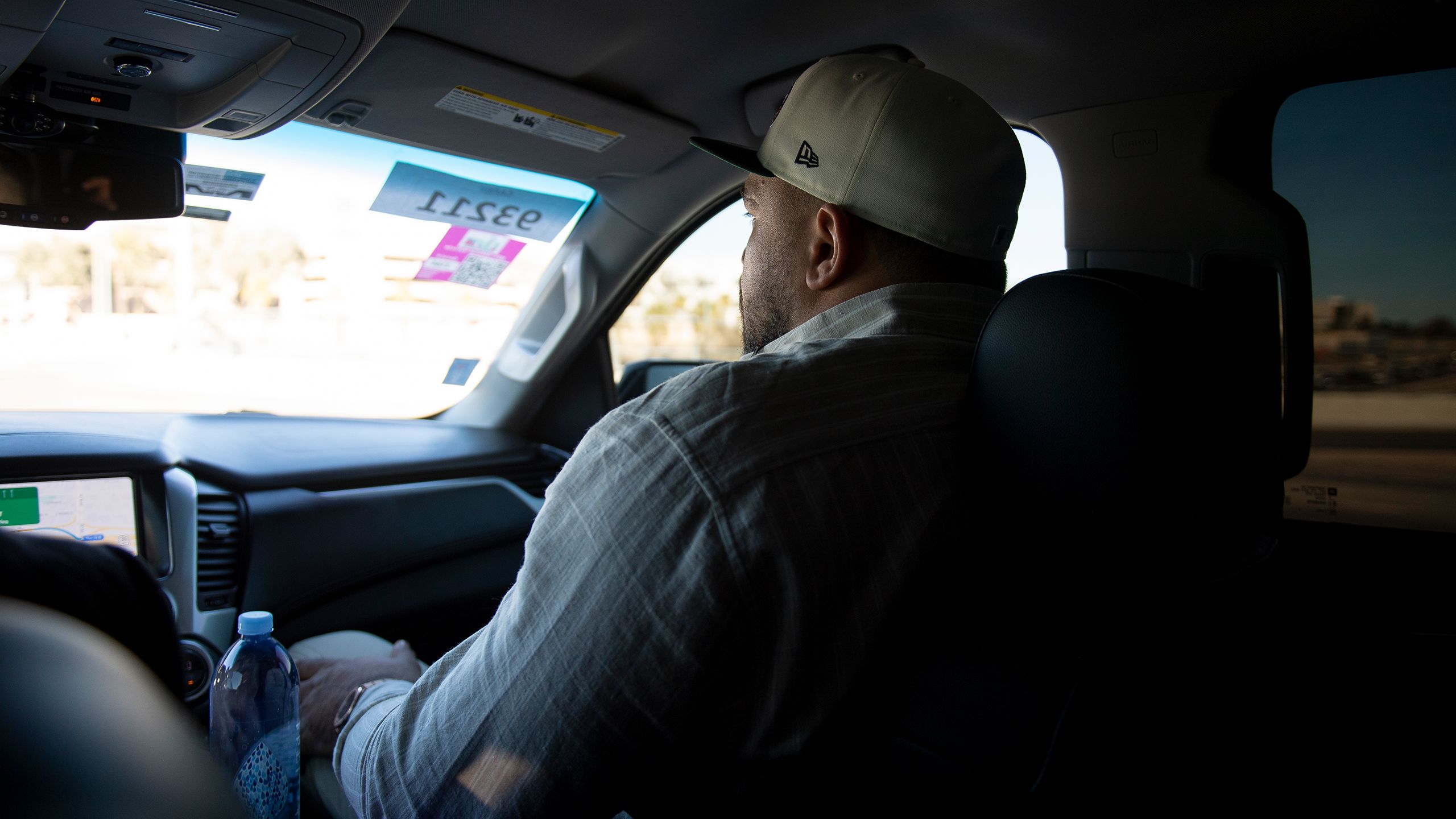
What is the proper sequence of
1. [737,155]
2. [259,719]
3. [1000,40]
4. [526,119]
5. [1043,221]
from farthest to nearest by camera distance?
[526,119]
[1043,221]
[1000,40]
[259,719]
[737,155]

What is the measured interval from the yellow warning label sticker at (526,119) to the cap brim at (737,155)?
936mm

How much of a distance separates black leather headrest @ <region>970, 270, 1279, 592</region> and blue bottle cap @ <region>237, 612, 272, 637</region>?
4.05ft

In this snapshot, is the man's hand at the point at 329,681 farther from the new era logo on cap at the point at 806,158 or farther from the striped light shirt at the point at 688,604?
Result: the new era logo on cap at the point at 806,158

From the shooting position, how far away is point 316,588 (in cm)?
275

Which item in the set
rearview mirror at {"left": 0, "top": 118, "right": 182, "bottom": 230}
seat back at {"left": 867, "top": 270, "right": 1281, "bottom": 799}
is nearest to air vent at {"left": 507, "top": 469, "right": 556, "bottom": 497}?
rearview mirror at {"left": 0, "top": 118, "right": 182, "bottom": 230}

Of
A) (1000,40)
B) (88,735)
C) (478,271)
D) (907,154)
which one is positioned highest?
(1000,40)

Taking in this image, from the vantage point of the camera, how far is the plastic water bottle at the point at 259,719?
1537mm

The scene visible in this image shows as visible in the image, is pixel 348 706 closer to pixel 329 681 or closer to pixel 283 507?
pixel 329 681

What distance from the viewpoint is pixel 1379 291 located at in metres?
2.33

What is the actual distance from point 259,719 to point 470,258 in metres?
2.06

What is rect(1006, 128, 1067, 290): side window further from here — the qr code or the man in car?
the qr code

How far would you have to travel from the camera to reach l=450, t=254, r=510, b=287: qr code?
11.4ft

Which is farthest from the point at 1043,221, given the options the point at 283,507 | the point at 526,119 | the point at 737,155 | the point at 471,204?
the point at 283,507

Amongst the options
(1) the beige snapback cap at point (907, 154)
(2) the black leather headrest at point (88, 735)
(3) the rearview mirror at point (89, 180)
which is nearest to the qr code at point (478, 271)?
(3) the rearview mirror at point (89, 180)
